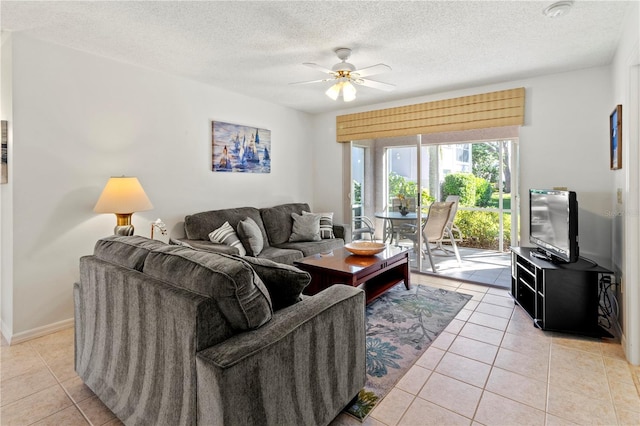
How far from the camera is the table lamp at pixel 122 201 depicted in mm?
2764

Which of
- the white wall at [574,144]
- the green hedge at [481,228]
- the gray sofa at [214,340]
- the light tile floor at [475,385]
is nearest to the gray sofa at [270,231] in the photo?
the light tile floor at [475,385]

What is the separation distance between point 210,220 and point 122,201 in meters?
1.04

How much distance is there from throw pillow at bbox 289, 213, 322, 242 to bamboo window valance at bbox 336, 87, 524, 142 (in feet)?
4.87

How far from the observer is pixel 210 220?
12.2 ft

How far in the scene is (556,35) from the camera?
2.60m

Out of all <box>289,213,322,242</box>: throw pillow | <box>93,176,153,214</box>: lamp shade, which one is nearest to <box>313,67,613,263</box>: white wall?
<box>289,213,322,242</box>: throw pillow

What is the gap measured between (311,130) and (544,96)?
323 cm

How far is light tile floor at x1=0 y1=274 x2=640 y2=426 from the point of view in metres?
1.71

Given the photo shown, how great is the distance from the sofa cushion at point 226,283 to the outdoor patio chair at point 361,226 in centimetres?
387

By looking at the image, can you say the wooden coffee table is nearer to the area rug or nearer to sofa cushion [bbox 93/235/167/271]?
the area rug

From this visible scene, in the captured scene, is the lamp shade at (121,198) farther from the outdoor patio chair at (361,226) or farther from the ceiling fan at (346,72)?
the outdoor patio chair at (361,226)

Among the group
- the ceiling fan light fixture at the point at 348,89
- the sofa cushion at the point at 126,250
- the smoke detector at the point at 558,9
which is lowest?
the sofa cushion at the point at 126,250

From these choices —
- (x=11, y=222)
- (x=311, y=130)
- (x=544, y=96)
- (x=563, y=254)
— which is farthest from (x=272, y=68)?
(x=563, y=254)

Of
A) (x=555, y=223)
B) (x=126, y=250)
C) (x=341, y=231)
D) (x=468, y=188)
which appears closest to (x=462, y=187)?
(x=468, y=188)
